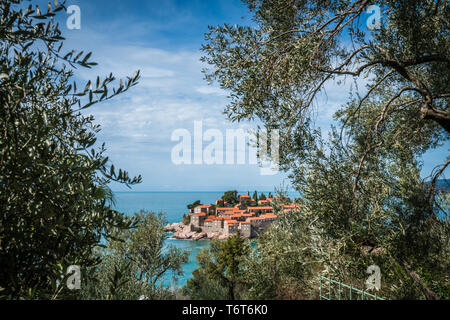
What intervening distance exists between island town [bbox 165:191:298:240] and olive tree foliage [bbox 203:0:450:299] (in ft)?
67.7

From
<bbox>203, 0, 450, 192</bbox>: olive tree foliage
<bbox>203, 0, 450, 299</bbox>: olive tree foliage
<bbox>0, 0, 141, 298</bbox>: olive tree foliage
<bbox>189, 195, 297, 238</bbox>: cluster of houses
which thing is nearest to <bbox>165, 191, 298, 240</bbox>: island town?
<bbox>189, 195, 297, 238</bbox>: cluster of houses

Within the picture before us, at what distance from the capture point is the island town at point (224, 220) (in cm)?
2921

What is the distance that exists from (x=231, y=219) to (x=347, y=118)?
93.5 feet

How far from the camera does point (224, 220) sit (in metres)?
34.3

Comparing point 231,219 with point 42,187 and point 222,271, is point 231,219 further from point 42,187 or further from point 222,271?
point 42,187

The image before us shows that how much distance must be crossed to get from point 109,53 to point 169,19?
5.19 feet

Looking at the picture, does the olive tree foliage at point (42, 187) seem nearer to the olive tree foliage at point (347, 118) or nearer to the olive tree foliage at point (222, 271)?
the olive tree foliage at point (347, 118)

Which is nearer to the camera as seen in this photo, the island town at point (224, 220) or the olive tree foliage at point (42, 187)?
the olive tree foliage at point (42, 187)

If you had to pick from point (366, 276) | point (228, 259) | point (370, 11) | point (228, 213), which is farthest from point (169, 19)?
point (228, 213)

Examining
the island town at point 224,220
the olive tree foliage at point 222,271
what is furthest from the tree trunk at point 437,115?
the island town at point 224,220

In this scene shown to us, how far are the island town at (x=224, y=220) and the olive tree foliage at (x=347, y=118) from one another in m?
20.6

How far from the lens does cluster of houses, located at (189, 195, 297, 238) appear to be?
93.5 ft

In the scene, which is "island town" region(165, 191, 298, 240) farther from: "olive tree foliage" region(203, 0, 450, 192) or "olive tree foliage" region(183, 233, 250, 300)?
"olive tree foliage" region(203, 0, 450, 192)

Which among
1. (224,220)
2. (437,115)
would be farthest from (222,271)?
(437,115)
